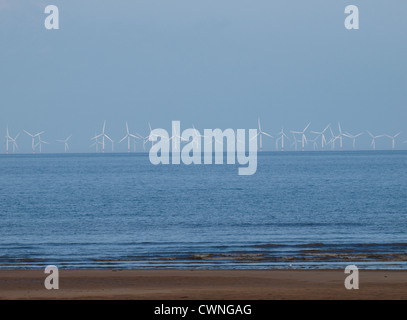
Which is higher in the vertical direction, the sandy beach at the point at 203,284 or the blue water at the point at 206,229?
the sandy beach at the point at 203,284

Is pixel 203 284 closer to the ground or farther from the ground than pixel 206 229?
farther from the ground

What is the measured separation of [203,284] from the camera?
22984 mm

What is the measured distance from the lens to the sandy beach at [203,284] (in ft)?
66.1

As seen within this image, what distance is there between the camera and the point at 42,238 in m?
43.9

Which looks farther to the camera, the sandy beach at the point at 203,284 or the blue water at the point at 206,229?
the blue water at the point at 206,229

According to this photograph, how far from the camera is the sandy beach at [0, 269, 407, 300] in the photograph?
20156 millimetres

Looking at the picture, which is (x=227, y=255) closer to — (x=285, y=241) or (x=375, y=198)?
(x=285, y=241)

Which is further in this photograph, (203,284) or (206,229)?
(206,229)

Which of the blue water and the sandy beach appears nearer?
the sandy beach

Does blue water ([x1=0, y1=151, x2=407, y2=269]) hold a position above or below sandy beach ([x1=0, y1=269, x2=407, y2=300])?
below
